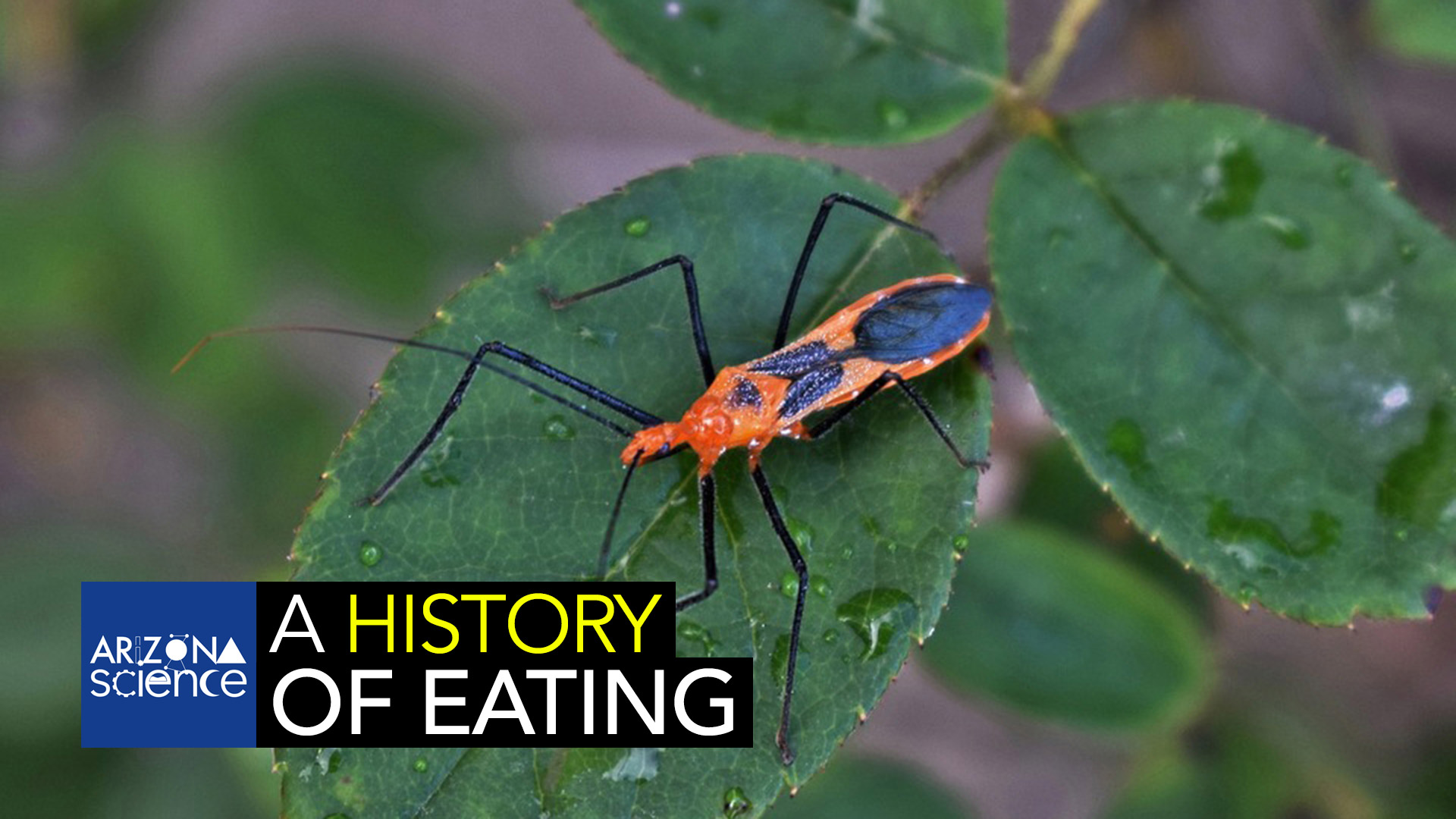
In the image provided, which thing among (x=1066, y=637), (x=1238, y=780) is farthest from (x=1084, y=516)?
(x=1238, y=780)

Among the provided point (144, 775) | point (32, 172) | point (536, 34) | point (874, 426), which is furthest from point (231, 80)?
point (874, 426)

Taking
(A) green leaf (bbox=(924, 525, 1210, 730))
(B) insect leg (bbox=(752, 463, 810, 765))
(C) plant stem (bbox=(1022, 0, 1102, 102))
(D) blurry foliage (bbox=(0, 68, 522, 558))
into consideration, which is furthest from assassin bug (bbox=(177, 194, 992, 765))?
(D) blurry foliage (bbox=(0, 68, 522, 558))

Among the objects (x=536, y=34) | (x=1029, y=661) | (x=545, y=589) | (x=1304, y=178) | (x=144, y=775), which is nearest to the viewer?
(x=545, y=589)

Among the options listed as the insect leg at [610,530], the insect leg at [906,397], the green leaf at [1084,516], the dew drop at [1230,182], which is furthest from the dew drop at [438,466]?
the green leaf at [1084,516]

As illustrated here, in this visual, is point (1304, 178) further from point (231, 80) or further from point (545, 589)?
point (231, 80)

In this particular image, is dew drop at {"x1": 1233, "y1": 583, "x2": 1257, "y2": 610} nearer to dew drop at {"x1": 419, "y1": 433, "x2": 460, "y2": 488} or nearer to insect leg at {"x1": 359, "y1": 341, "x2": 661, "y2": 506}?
insect leg at {"x1": 359, "y1": 341, "x2": 661, "y2": 506}

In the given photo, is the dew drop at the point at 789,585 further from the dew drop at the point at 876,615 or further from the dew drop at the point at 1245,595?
the dew drop at the point at 1245,595
